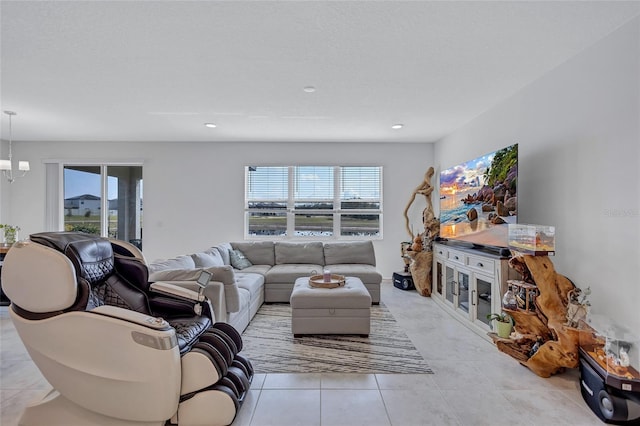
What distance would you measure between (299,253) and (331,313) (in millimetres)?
2055

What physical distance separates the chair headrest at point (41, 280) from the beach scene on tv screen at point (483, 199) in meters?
3.46

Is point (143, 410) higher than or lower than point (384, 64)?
lower

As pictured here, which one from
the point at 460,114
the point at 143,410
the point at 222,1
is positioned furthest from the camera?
the point at 460,114

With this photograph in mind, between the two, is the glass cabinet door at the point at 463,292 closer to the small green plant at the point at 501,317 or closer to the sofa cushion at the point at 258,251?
the small green plant at the point at 501,317

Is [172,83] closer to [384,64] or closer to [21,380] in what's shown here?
[384,64]

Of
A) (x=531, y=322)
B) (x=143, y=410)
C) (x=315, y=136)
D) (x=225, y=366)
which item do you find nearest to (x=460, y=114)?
(x=315, y=136)

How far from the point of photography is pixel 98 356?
175 cm

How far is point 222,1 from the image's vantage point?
6.33ft

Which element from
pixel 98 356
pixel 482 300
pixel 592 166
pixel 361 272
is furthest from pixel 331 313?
pixel 592 166

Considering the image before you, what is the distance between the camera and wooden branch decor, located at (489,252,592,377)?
2.33m

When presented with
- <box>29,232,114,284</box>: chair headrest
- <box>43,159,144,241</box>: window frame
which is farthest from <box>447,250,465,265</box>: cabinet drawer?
<box>43,159,144,241</box>: window frame

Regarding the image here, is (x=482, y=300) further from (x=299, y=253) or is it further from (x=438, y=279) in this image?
(x=299, y=253)

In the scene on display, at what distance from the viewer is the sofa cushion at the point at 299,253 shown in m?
5.12

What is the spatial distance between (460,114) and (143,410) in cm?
433
